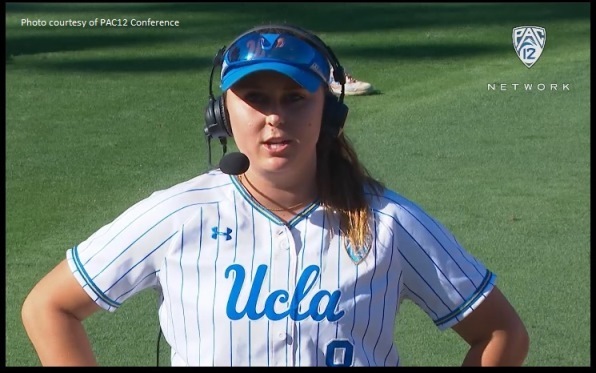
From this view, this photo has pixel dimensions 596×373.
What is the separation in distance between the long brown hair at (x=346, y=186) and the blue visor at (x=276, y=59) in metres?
0.19

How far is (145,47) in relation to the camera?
42.1 ft

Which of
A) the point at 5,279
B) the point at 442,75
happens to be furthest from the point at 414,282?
the point at 442,75

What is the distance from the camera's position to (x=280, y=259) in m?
2.63

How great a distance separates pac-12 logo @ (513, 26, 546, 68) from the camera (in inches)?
481

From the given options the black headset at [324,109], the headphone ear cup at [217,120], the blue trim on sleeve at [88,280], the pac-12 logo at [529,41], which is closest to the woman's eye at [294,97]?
the black headset at [324,109]

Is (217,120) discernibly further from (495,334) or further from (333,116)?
(495,334)

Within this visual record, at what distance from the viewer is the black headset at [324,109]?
273 cm

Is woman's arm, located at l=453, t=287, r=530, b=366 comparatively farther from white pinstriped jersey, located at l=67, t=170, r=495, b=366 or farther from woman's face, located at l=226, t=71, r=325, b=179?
woman's face, located at l=226, t=71, r=325, b=179

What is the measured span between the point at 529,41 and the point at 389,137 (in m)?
4.69

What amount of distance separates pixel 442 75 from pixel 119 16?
16.8 feet

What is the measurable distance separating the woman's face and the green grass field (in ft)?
8.79

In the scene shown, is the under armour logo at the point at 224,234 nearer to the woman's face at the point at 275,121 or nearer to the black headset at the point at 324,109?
the woman's face at the point at 275,121

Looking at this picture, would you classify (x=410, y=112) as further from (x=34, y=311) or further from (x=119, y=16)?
(x=34, y=311)

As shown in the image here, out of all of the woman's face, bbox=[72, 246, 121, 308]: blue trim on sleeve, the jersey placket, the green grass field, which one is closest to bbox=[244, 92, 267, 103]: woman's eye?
the woman's face
